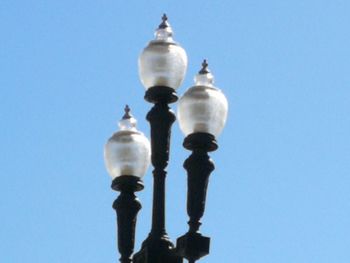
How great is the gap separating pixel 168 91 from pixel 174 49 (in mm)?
392

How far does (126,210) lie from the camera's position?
11508 mm

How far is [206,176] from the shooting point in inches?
426

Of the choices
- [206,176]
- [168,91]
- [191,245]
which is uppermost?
[168,91]

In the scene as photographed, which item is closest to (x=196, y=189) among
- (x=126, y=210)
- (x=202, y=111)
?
(x=202, y=111)

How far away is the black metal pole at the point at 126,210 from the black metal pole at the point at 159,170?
40 cm

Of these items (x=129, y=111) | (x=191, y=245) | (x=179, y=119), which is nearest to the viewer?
(x=191, y=245)

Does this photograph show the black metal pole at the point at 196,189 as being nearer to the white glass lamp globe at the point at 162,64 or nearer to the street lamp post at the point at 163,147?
the street lamp post at the point at 163,147

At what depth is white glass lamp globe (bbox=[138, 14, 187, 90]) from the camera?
37.3ft

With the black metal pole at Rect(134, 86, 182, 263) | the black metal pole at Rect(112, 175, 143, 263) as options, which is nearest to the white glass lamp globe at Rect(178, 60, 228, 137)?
the black metal pole at Rect(134, 86, 182, 263)

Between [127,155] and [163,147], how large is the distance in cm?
47

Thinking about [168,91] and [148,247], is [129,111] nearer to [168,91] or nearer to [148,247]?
[168,91]

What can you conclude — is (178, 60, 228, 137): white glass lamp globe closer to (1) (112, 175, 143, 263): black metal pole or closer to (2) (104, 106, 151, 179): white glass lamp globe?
(2) (104, 106, 151, 179): white glass lamp globe

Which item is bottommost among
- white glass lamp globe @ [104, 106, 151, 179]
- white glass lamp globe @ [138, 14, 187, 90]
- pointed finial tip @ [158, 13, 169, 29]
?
white glass lamp globe @ [104, 106, 151, 179]

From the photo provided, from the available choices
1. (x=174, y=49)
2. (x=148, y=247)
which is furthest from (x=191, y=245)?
(x=174, y=49)
